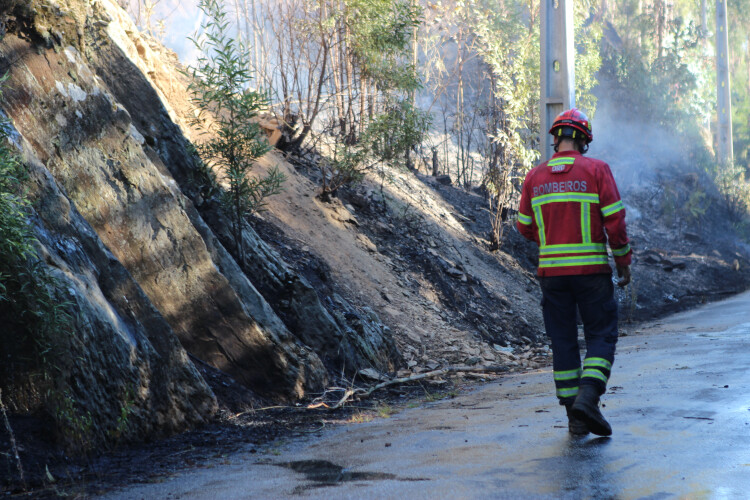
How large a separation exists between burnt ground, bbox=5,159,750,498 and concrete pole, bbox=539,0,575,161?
3465 millimetres

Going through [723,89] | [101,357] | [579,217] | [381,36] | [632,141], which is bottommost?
[101,357]

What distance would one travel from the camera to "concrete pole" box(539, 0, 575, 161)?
33.8 feet

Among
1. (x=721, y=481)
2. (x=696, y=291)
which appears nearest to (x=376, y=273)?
(x=721, y=481)

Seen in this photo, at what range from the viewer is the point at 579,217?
15.8 ft

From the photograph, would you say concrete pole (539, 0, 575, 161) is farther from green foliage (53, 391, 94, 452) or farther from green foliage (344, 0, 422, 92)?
green foliage (53, 391, 94, 452)

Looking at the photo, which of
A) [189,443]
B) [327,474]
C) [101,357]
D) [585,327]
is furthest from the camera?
[189,443]

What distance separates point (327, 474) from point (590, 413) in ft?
5.18

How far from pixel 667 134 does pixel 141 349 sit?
1554 inches

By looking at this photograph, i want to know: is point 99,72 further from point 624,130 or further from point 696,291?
point 624,130

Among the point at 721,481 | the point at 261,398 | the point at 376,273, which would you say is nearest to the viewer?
the point at 721,481

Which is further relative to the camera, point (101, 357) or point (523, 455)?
point (101, 357)

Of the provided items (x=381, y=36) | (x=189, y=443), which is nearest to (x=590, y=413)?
(x=189, y=443)

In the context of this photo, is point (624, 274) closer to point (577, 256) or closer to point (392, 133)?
point (577, 256)

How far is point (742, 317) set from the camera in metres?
13.1
